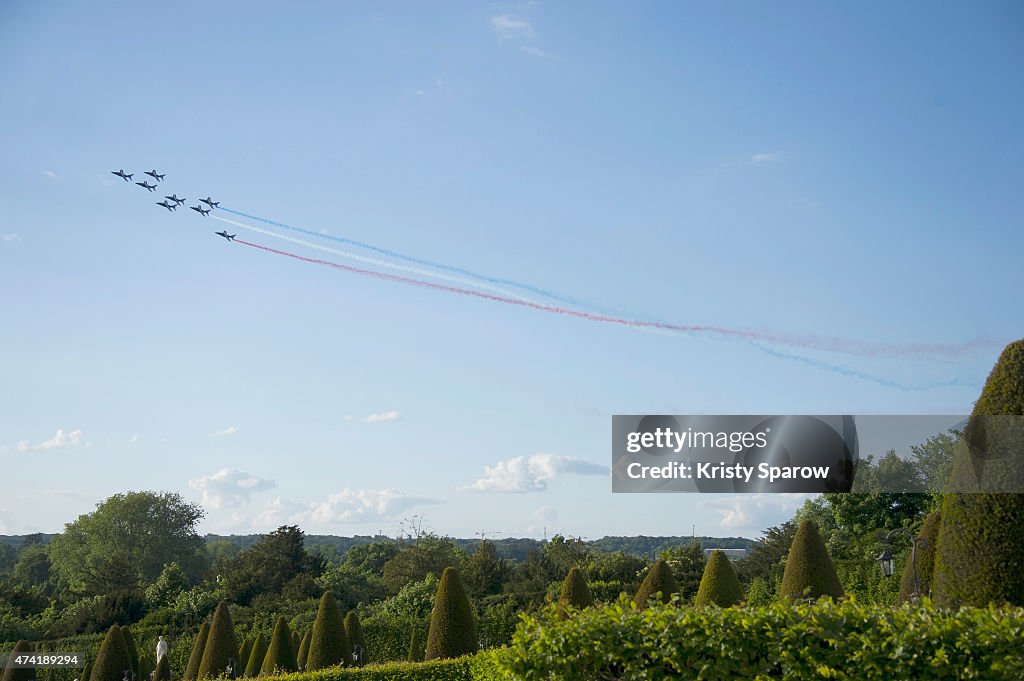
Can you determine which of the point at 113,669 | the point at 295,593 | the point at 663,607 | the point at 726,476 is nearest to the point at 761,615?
the point at 663,607

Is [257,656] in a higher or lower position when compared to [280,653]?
lower

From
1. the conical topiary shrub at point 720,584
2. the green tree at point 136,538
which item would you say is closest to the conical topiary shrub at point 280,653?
the conical topiary shrub at point 720,584

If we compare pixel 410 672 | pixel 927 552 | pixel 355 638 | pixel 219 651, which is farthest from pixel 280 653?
pixel 927 552

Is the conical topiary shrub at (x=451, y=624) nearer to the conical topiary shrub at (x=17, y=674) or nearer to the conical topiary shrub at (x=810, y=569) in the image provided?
the conical topiary shrub at (x=810, y=569)

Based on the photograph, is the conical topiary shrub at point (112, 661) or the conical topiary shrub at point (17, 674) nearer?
the conical topiary shrub at point (112, 661)

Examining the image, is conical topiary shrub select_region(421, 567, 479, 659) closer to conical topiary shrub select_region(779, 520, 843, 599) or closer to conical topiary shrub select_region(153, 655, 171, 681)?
conical topiary shrub select_region(779, 520, 843, 599)

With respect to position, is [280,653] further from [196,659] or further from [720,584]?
[720,584]

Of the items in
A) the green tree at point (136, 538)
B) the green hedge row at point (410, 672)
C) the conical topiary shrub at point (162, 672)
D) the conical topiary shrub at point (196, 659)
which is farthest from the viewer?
the green tree at point (136, 538)

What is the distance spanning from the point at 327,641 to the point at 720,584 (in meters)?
11.7

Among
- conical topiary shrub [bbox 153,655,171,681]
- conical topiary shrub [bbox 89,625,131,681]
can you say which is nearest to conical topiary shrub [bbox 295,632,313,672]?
conical topiary shrub [bbox 153,655,171,681]

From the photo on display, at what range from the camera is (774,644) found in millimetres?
9562

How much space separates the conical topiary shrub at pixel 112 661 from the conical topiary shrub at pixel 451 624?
408 inches

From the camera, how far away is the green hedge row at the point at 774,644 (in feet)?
29.3

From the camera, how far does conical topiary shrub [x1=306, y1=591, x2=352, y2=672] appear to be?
26.2 m
